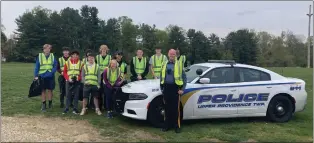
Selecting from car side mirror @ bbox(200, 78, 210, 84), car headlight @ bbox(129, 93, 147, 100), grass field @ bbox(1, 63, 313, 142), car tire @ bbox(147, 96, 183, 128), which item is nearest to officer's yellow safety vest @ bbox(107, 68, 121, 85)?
grass field @ bbox(1, 63, 313, 142)

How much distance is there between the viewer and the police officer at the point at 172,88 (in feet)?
24.0

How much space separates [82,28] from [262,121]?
5719 centimetres

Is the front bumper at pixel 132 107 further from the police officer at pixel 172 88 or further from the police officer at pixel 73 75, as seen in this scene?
the police officer at pixel 73 75

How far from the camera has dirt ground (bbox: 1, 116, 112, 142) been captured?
21.2 ft

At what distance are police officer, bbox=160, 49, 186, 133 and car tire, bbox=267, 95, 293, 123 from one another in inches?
98.1

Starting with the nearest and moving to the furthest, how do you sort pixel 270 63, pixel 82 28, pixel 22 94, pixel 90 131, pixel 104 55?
pixel 90 131 < pixel 104 55 < pixel 22 94 < pixel 82 28 < pixel 270 63

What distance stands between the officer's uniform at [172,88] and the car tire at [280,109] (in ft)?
8.18

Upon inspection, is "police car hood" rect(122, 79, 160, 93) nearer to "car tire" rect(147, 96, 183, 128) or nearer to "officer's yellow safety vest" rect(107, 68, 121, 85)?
"car tire" rect(147, 96, 183, 128)

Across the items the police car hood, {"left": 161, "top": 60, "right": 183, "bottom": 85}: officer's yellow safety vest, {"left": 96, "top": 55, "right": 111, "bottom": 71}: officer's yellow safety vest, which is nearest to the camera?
{"left": 161, "top": 60, "right": 183, "bottom": 85}: officer's yellow safety vest

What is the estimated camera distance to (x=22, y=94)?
12820 millimetres

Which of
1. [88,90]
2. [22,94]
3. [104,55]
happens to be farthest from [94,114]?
[22,94]

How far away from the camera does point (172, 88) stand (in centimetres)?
732

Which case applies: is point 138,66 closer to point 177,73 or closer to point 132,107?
point 132,107

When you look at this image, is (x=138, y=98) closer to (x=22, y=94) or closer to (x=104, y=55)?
(x=104, y=55)
